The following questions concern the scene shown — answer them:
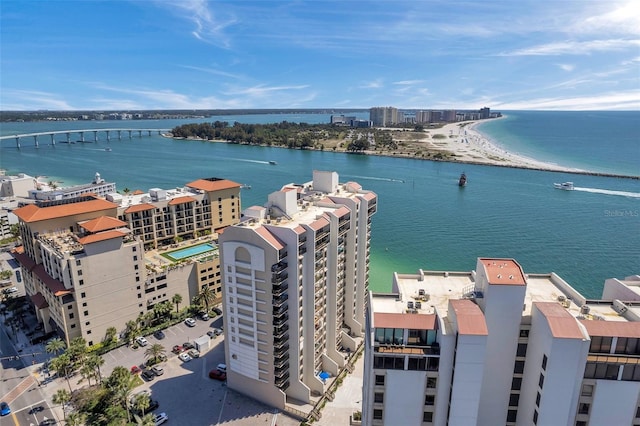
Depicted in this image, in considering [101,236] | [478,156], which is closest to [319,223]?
[101,236]

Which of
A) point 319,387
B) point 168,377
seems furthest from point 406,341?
point 168,377

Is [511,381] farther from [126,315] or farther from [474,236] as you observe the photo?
[474,236]

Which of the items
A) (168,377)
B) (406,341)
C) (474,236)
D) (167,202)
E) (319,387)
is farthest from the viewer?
(474,236)

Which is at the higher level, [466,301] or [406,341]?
[466,301]

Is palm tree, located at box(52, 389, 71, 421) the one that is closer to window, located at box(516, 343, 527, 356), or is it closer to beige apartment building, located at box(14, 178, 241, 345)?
beige apartment building, located at box(14, 178, 241, 345)

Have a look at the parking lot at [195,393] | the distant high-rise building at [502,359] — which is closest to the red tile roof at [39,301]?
the parking lot at [195,393]

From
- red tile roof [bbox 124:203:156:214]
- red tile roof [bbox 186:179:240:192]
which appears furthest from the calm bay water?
red tile roof [bbox 124:203:156:214]

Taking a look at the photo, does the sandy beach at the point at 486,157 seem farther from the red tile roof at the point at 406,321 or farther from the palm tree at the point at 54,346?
the palm tree at the point at 54,346
